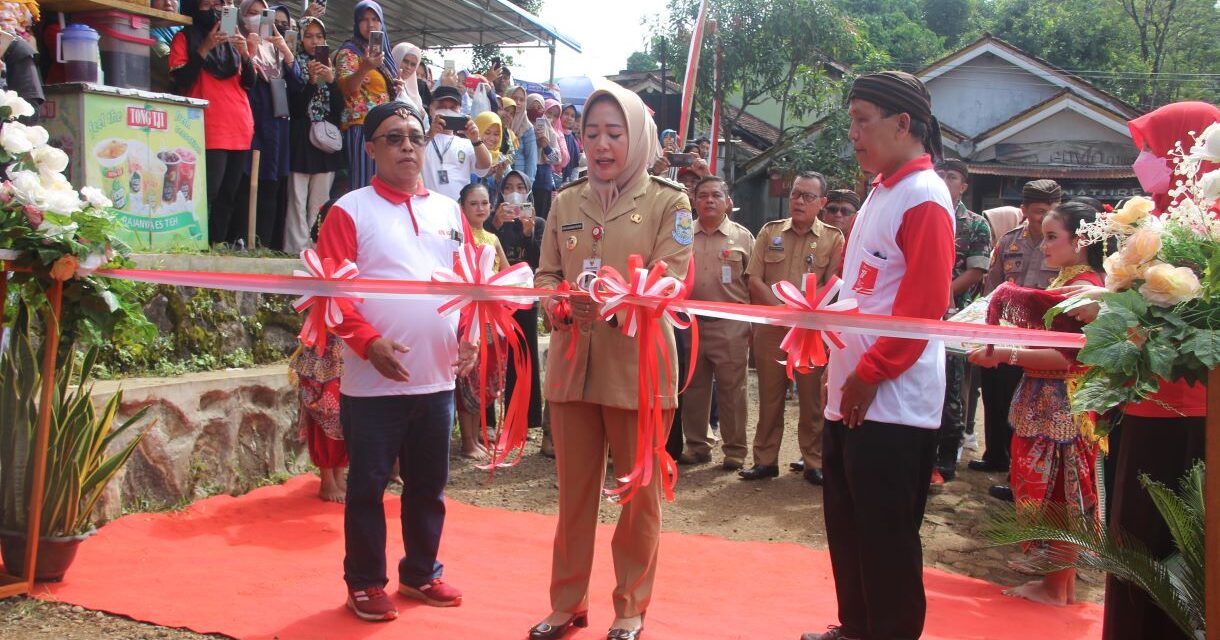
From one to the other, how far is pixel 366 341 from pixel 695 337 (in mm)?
1252

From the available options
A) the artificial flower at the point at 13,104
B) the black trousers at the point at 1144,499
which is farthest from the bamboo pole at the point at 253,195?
the black trousers at the point at 1144,499

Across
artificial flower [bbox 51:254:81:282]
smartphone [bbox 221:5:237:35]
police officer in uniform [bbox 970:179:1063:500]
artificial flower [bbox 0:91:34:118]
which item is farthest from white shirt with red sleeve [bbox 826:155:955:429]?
smartphone [bbox 221:5:237:35]

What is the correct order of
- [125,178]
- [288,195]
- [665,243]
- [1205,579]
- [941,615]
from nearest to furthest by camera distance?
[1205,579] → [665,243] → [941,615] → [125,178] → [288,195]

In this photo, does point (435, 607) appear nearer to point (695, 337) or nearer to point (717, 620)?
point (717, 620)

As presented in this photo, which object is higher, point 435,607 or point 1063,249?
point 1063,249

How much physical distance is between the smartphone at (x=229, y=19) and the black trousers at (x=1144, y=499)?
244 inches

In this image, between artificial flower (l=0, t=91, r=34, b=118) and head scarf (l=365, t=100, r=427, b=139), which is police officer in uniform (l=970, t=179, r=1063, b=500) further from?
artificial flower (l=0, t=91, r=34, b=118)

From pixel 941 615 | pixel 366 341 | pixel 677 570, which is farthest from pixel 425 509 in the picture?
pixel 941 615

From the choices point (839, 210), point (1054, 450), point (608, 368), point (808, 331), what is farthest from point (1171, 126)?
point (839, 210)

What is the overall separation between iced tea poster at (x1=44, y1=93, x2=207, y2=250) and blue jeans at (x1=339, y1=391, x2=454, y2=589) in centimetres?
330

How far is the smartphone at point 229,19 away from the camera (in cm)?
699

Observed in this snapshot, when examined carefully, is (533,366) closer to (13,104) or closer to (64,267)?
(64,267)

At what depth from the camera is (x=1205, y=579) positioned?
2365 millimetres

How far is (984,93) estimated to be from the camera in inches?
971
